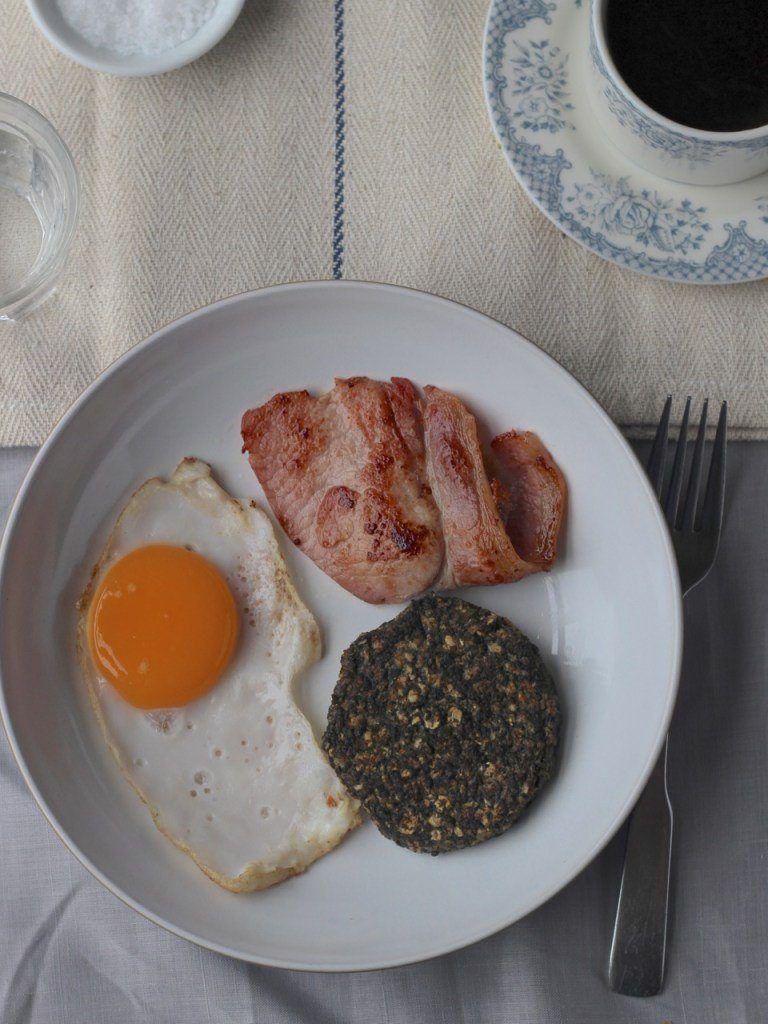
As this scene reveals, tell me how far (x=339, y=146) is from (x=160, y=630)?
0.81 meters

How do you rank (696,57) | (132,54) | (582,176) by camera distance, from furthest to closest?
(132,54) < (582,176) < (696,57)

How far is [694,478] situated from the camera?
55.8 inches

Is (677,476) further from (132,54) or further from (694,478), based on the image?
(132,54)

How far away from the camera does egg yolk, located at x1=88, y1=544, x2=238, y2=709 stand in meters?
1.36

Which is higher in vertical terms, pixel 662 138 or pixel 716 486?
pixel 662 138

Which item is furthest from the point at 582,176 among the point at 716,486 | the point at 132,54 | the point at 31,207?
the point at 31,207

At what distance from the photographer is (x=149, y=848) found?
1.39 m

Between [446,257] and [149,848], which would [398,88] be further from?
[149,848]

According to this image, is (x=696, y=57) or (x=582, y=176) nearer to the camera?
(x=696, y=57)

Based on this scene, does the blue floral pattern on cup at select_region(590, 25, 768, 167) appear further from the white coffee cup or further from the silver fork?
the silver fork

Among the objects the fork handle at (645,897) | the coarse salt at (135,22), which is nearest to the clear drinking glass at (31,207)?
the coarse salt at (135,22)

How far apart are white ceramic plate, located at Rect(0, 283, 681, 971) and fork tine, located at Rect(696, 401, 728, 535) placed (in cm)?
16

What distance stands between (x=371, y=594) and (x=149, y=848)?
502 mm

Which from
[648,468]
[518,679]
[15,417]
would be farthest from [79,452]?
[648,468]
